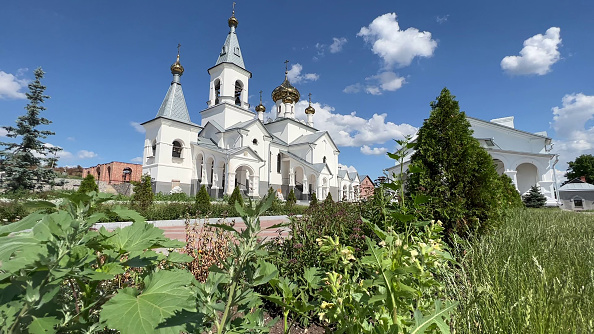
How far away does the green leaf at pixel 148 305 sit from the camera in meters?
0.73

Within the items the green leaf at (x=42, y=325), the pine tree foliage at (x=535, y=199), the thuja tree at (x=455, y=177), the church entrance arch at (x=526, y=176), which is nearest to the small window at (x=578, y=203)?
the church entrance arch at (x=526, y=176)

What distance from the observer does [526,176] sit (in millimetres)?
22938

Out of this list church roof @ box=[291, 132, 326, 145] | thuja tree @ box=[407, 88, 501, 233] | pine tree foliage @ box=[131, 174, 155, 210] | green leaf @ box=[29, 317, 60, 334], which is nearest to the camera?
green leaf @ box=[29, 317, 60, 334]

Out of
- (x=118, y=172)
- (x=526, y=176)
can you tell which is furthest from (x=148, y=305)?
(x=118, y=172)

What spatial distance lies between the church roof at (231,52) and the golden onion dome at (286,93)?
21.2 feet

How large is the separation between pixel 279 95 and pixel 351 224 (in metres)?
30.7

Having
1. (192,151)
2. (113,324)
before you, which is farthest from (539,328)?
(192,151)

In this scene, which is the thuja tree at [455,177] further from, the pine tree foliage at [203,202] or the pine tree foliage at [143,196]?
the pine tree foliage at [143,196]

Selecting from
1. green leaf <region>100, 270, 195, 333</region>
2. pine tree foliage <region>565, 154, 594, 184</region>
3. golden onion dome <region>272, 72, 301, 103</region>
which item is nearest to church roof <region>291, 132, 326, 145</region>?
golden onion dome <region>272, 72, 301, 103</region>

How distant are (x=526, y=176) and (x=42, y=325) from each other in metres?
30.5

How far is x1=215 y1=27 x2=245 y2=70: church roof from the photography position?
86.4 ft

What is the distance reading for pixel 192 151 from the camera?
22891mm

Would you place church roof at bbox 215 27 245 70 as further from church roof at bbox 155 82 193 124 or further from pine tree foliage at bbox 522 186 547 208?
pine tree foliage at bbox 522 186 547 208

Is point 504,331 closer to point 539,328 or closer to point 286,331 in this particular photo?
point 539,328
